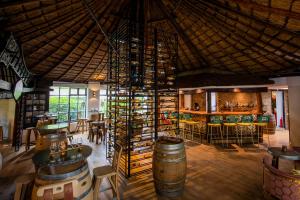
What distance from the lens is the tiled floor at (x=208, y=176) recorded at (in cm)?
325

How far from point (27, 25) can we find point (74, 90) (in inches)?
234

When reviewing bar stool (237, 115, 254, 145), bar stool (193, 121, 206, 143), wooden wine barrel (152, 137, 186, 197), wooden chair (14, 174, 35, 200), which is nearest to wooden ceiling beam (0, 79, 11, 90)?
wooden chair (14, 174, 35, 200)

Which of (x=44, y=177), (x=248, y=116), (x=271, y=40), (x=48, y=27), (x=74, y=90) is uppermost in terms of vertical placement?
(x=48, y=27)

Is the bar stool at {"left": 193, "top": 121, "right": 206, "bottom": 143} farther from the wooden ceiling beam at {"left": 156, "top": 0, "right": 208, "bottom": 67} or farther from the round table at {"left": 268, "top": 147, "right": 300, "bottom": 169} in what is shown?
the round table at {"left": 268, "top": 147, "right": 300, "bottom": 169}

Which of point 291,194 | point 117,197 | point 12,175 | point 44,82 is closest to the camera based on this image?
point 291,194

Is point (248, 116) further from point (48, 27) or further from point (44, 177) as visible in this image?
point (48, 27)

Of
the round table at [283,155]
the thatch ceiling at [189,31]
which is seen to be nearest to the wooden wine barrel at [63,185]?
the round table at [283,155]

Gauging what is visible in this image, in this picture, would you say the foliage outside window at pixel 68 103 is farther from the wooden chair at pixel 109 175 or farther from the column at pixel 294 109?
the column at pixel 294 109

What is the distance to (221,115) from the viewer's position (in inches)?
281

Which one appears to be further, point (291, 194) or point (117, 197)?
point (117, 197)

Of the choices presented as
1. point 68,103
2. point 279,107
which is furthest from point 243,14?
point 279,107

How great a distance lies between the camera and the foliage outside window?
9086 mm

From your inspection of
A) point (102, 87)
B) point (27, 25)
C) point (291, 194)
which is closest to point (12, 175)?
point (27, 25)

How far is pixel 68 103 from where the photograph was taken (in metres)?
9.59
